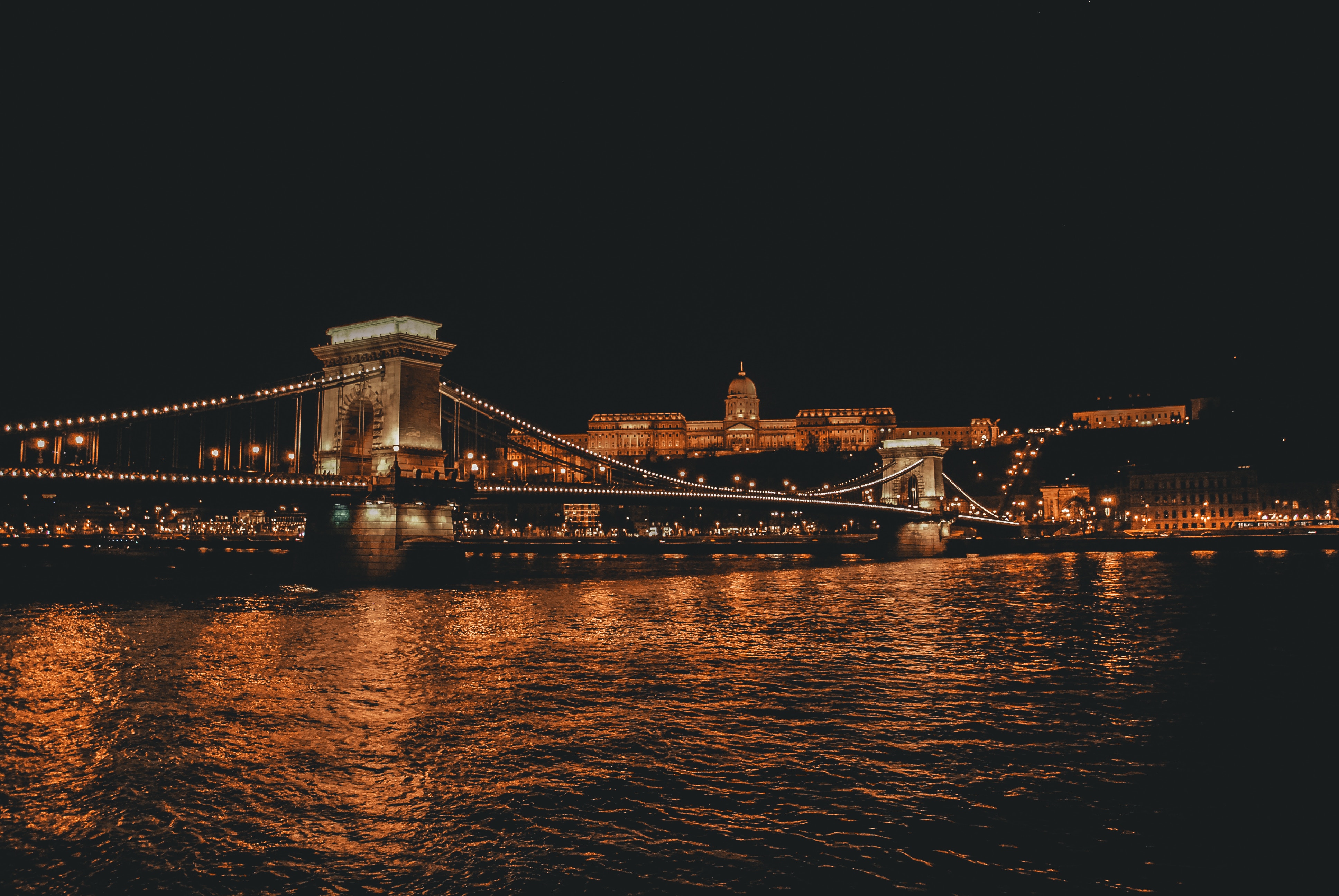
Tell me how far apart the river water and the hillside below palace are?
137 m

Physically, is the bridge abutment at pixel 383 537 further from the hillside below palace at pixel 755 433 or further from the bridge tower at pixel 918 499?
the hillside below palace at pixel 755 433

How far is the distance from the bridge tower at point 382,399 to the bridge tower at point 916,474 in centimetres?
4485

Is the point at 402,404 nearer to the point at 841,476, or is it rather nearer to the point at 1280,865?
the point at 1280,865

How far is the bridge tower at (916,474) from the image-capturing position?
69.6 meters

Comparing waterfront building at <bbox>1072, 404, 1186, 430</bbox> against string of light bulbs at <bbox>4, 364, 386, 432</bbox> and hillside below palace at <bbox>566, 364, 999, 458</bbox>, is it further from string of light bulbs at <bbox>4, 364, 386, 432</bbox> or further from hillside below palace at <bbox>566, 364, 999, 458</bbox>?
string of light bulbs at <bbox>4, 364, 386, 432</bbox>

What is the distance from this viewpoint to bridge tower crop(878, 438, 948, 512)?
69562 mm

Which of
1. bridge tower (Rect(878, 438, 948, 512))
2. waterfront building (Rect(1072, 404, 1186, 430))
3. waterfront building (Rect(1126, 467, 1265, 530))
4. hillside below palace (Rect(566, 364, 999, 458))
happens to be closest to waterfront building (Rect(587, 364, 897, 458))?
hillside below palace (Rect(566, 364, 999, 458))

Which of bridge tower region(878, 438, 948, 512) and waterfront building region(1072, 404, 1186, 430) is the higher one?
waterfront building region(1072, 404, 1186, 430)

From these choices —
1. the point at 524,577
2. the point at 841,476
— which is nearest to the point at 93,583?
the point at 524,577

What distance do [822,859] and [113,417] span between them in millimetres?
24928

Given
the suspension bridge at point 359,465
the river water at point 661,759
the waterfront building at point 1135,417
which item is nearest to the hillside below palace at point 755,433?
the waterfront building at point 1135,417

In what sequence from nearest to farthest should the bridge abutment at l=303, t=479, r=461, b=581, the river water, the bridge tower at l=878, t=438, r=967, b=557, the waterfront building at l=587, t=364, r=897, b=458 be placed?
the river water < the bridge abutment at l=303, t=479, r=461, b=581 < the bridge tower at l=878, t=438, r=967, b=557 < the waterfront building at l=587, t=364, r=897, b=458

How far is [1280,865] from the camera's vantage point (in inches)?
217

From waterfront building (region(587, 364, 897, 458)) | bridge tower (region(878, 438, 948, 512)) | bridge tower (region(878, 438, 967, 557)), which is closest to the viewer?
bridge tower (region(878, 438, 967, 557))
